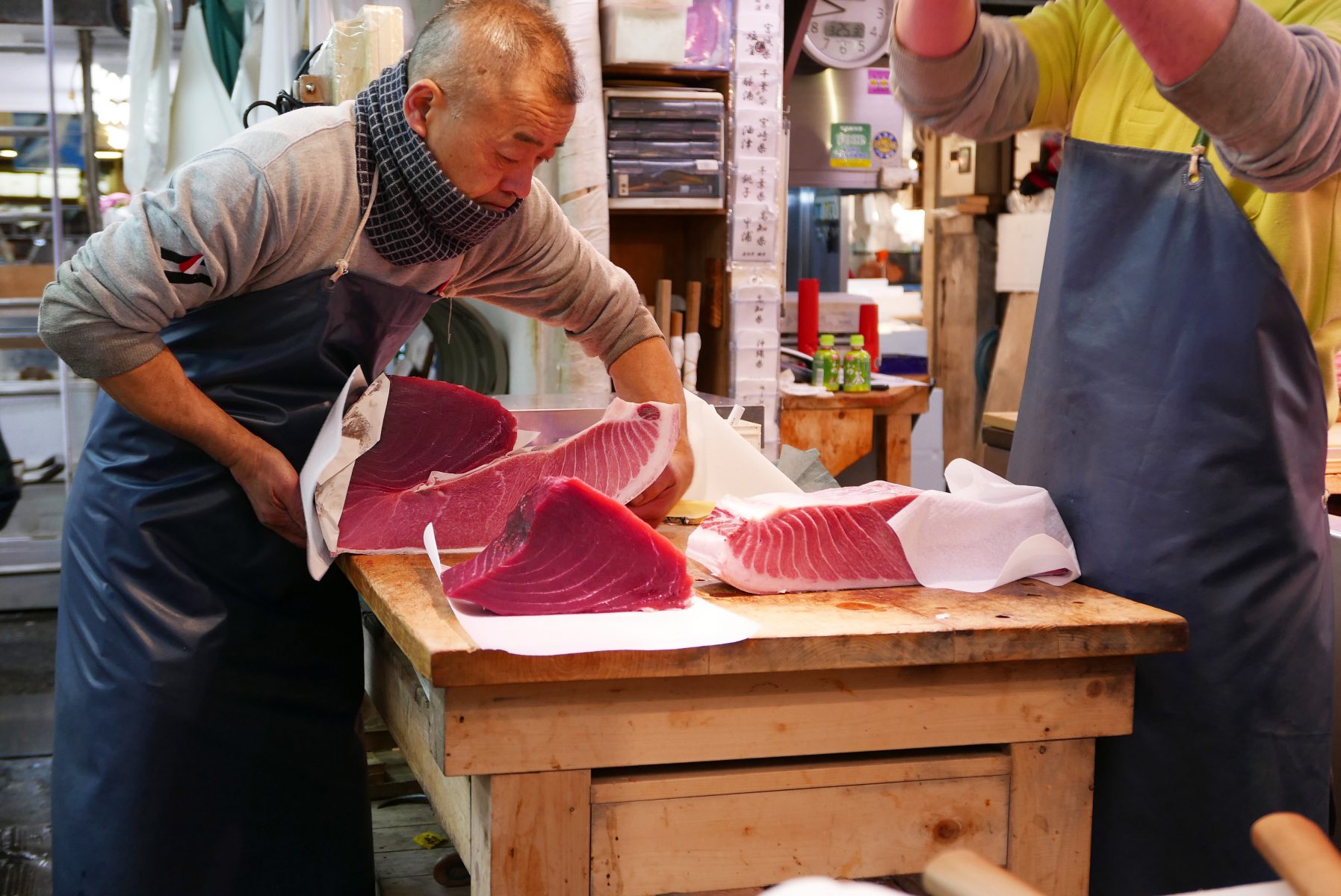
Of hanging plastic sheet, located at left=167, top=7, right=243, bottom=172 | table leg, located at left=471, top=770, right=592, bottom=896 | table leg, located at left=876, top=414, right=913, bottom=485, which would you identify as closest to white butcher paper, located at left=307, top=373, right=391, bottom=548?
table leg, located at left=471, top=770, right=592, bottom=896

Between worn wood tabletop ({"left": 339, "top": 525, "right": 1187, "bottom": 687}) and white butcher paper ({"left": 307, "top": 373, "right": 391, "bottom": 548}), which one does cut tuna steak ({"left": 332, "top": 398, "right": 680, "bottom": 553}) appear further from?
worn wood tabletop ({"left": 339, "top": 525, "right": 1187, "bottom": 687})

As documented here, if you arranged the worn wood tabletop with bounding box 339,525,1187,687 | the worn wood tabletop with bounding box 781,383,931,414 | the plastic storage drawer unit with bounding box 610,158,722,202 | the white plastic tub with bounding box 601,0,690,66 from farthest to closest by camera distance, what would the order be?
the worn wood tabletop with bounding box 781,383,931,414
the plastic storage drawer unit with bounding box 610,158,722,202
the white plastic tub with bounding box 601,0,690,66
the worn wood tabletop with bounding box 339,525,1187,687

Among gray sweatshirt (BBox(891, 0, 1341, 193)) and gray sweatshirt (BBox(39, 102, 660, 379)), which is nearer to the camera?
gray sweatshirt (BBox(891, 0, 1341, 193))

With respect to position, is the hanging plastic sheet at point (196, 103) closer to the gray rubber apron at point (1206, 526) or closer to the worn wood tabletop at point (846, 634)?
the worn wood tabletop at point (846, 634)

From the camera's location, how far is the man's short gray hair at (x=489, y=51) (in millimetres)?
1954

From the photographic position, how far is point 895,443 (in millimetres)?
5418

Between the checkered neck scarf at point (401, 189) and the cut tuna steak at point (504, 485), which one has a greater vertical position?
the checkered neck scarf at point (401, 189)

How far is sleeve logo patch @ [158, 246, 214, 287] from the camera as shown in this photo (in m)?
1.90

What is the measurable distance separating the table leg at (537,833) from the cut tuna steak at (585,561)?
0.79ft

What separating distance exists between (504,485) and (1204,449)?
3.64 ft

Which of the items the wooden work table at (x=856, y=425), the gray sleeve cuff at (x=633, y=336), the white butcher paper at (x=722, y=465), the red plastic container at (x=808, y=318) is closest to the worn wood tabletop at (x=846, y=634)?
the white butcher paper at (x=722, y=465)

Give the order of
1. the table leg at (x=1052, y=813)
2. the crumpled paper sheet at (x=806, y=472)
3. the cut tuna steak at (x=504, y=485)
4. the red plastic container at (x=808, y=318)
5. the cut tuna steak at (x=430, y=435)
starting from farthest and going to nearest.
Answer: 1. the red plastic container at (x=808, y=318)
2. the crumpled paper sheet at (x=806, y=472)
3. the cut tuna steak at (x=430, y=435)
4. the cut tuna steak at (x=504, y=485)
5. the table leg at (x=1052, y=813)

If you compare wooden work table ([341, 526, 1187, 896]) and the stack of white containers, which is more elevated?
the stack of white containers

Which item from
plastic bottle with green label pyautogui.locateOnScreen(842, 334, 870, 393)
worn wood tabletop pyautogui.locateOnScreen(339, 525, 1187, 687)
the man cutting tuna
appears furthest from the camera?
plastic bottle with green label pyautogui.locateOnScreen(842, 334, 870, 393)
